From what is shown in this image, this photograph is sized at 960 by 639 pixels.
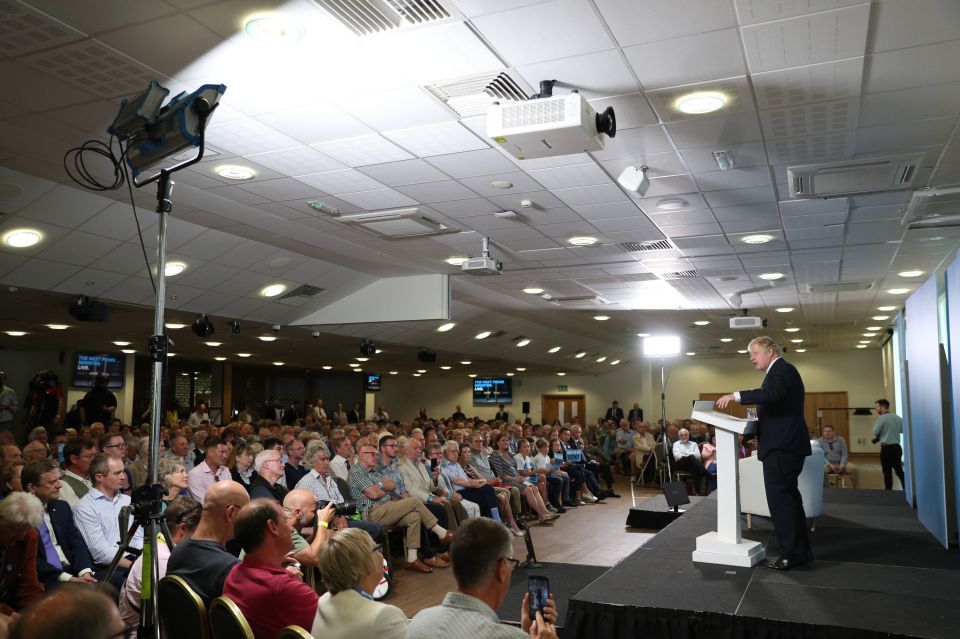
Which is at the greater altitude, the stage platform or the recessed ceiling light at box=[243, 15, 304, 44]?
the recessed ceiling light at box=[243, 15, 304, 44]

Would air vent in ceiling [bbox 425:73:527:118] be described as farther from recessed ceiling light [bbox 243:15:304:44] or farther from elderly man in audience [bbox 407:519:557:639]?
elderly man in audience [bbox 407:519:557:639]

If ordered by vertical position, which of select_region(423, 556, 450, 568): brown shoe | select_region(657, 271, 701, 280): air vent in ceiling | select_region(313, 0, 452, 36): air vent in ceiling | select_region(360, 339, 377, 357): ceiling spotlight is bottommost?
select_region(423, 556, 450, 568): brown shoe

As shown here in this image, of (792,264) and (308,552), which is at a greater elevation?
(792,264)

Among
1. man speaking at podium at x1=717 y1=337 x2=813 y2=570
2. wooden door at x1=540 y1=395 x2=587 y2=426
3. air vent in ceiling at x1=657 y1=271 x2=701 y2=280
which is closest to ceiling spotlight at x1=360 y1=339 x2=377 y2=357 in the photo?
air vent in ceiling at x1=657 y1=271 x2=701 y2=280

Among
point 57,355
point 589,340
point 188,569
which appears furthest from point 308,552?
point 589,340

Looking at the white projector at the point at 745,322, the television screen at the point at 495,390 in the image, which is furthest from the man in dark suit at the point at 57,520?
the television screen at the point at 495,390

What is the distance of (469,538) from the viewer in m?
2.11

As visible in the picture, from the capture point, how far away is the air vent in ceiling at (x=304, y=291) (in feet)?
33.0

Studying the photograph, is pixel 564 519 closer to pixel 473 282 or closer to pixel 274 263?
pixel 473 282

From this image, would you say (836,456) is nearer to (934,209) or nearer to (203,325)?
(934,209)

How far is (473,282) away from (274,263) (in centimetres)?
314

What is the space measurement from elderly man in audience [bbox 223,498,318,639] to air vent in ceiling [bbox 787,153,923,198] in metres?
4.45

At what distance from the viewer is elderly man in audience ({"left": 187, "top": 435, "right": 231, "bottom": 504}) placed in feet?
20.3

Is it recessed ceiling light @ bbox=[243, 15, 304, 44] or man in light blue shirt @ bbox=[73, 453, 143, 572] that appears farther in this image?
man in light blue shirt @ bbox=[73, 453, 143, 572]
